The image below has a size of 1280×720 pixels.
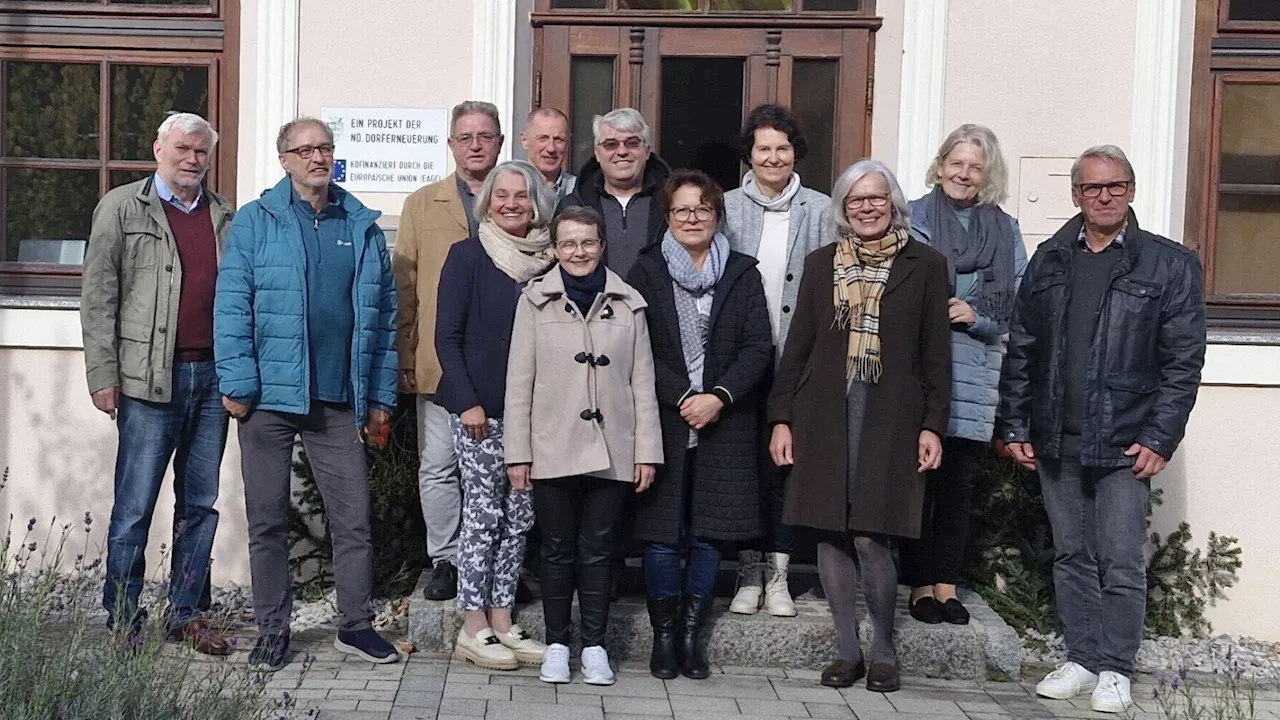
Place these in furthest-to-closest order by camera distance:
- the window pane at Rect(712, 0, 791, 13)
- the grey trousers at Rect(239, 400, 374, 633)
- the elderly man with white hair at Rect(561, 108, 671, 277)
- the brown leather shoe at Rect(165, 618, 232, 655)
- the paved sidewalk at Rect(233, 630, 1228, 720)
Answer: the window pane at Rect(712, 0, 791, 13) < the elderly man with white hair at Rect(561, 108, 671, 277) < the grey trousers at Rect(239, 400, 374, 633) < the brown leather shoe at Rect(165, 618, 232, 655) < the paved sidewalk at Rect(233, 630, 1228, 720)

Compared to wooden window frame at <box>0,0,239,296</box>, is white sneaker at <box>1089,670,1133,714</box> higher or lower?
lower

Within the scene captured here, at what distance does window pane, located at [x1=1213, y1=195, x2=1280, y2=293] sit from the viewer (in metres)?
6.71

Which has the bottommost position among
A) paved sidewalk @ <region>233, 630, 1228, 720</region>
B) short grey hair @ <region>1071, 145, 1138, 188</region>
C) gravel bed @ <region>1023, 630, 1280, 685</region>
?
gravel bed @ <region>1023, 630, 1280, 685</region>

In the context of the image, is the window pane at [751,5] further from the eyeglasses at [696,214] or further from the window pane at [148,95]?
the window pane at [148,95]

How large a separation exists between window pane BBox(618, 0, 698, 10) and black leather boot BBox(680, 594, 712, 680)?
295 cm

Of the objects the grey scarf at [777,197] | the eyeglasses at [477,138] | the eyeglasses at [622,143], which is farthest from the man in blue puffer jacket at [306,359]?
the grey scarf at [777,197]

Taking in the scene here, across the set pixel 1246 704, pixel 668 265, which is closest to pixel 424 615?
pixel 668 265

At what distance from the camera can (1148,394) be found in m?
5.04

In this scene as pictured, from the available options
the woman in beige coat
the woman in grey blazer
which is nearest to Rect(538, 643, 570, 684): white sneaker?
the woman in beige coat

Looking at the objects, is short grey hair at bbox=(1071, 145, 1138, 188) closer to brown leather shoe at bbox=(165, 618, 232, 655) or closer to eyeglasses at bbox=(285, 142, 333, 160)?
eyeglasses at bbox=(285, 142, 333, 160)

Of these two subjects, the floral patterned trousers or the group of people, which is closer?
the group of people

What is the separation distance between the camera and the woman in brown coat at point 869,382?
501cm

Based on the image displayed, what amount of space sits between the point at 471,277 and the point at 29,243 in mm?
2845

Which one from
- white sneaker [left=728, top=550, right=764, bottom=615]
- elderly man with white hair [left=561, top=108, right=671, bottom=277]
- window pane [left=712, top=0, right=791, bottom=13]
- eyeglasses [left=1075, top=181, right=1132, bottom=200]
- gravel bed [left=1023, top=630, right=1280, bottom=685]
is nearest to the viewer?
eyeglasses [left=1075, top=181, right=1132, bottom=200]
